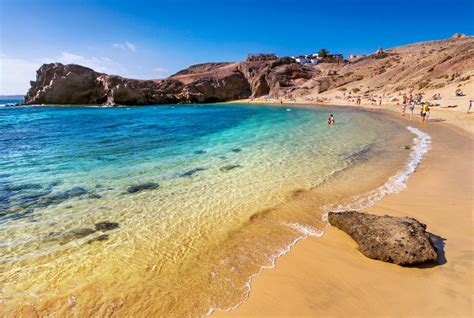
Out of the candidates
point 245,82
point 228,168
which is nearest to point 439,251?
point 228,168

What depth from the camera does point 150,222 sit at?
717cm

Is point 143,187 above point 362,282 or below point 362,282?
above

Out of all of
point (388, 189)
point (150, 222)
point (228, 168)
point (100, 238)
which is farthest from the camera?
point (228, 168)

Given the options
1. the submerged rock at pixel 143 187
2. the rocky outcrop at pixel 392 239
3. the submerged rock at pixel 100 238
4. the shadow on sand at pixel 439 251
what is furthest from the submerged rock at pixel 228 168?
the shadow on sand at pixel 439 251

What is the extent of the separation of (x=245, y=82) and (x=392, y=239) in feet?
269

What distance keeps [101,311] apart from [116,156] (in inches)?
448

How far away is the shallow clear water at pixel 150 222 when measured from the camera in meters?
4.66

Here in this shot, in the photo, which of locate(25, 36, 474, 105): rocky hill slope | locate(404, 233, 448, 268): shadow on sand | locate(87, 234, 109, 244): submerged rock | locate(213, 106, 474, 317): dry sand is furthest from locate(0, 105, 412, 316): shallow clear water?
locate(25, 36, 474, 105): rocky hill slope

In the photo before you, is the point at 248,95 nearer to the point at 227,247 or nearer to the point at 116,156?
the point at 116,156

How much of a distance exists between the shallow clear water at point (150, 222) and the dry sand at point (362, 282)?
45 centimetres

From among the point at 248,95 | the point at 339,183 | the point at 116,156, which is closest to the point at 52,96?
the point at 248,95

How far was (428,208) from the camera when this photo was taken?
7.46m

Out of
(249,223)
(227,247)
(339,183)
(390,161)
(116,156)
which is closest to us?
(227,247)

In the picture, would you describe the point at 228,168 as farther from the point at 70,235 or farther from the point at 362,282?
the point at 362,282
